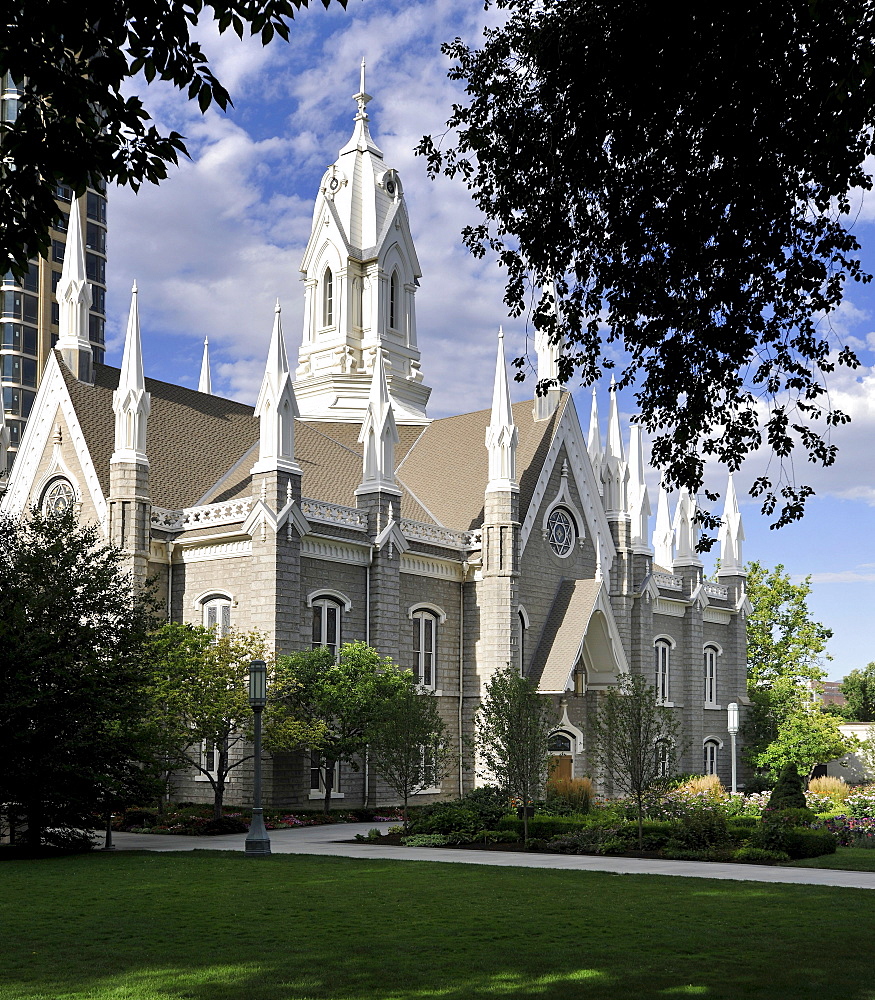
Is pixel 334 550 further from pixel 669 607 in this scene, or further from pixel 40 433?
pixel 669 607

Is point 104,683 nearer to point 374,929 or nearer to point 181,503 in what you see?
point 374,929

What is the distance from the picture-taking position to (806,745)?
51.7m

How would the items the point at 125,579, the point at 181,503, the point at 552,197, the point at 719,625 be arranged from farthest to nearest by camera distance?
the point at 719,625
the point at 181,503
the point at 125,579
the point at 552,197

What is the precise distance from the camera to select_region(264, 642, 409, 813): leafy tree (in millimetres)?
30922

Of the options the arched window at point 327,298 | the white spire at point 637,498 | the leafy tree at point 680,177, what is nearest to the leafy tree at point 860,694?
the white spire at point 637,498

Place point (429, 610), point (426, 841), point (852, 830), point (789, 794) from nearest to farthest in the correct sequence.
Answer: point (426, 841)
point (852, 830)
point (789, 794)
point (429, 610)

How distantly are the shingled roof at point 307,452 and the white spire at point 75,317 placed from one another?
0.58 meters

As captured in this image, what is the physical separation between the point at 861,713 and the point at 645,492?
161 feet

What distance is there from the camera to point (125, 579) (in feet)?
83.5

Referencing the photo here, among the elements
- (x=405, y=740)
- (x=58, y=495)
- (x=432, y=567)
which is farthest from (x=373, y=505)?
(x=405, y=740)

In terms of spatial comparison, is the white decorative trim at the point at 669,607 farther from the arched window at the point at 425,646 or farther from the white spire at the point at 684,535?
the arched window at the point at 425,646

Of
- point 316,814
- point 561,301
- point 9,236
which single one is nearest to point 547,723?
point 316,814

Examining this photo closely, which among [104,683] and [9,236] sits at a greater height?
[9,236]

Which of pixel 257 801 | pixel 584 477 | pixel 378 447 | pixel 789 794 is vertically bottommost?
pixel 789 794
